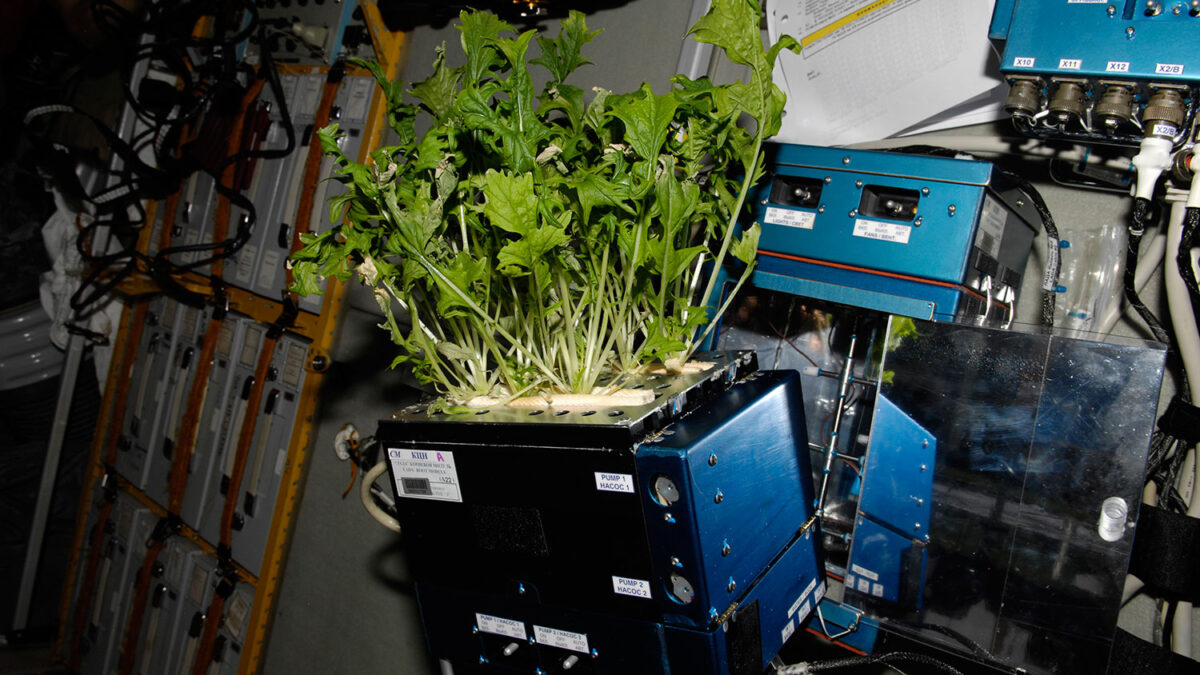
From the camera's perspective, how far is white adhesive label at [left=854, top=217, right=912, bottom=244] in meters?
1.06

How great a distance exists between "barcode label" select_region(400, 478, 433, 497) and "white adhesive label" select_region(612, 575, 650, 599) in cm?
29

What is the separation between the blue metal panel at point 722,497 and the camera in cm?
82

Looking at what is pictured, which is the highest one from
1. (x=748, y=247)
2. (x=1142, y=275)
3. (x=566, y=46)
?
(x=566, y=46)

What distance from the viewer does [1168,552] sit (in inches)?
39.4

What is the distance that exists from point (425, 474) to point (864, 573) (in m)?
0.68

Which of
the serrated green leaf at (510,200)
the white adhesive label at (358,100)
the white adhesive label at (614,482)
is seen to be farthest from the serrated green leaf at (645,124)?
the white adhesive label at (358,100)

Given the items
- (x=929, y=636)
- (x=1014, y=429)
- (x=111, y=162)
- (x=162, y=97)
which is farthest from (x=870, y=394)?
(x=111, y=162)

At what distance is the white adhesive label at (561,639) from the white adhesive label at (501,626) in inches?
0.9

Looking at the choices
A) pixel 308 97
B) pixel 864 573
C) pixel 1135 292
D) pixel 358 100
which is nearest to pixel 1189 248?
pixel 1135 292

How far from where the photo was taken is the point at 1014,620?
1.00 metres

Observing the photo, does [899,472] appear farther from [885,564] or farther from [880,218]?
[880,218]

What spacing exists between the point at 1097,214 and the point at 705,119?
710 mm

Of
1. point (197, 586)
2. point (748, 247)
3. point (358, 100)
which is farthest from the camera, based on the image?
point (197, 586)

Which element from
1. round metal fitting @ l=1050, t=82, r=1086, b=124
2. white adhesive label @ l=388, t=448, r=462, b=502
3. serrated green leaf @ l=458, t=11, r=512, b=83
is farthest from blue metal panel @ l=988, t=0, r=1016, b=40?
white adhesive label @ l=388, t=448, r=462, b=502
